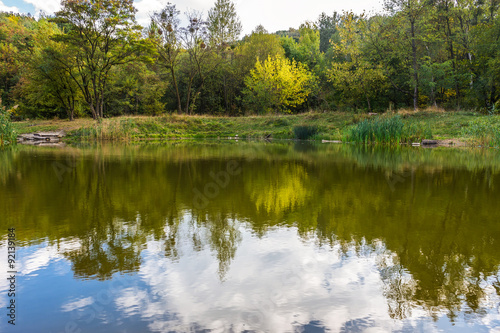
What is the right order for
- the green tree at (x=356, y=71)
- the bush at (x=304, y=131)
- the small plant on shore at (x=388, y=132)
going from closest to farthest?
the small plant on shore at (x=388, y=132)
the bush at (x=304, y=131)
the green tree at (x=356, y=71)

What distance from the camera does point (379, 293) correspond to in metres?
2.86

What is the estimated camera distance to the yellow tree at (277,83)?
4131 centimetres

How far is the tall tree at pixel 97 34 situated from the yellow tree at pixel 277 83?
47.6ft

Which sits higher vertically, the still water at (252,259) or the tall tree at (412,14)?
the tall tree at (412,14)

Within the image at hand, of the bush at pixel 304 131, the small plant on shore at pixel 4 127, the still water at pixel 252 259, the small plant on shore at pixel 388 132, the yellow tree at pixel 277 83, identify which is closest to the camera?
the still water at pixel 252 259

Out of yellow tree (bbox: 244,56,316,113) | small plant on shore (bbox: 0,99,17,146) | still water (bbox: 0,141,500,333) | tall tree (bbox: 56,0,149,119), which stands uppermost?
tall tree (bbox: 56,0,149,119)

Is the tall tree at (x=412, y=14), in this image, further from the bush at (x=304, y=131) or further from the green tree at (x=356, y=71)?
the bush at (x=304, y=131)

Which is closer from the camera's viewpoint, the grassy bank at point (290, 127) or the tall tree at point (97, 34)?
the grassy bank at point (290, 127)

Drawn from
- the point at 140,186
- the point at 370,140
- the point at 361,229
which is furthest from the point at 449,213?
the point at 370,140

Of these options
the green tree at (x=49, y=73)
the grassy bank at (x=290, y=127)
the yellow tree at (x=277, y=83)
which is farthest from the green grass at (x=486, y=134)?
the green tree at (x=49, y=73)

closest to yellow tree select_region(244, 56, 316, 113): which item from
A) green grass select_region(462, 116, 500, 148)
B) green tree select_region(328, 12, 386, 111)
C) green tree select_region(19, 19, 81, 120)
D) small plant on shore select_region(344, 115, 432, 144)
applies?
green tree select_region(328, 12, 386, 111)

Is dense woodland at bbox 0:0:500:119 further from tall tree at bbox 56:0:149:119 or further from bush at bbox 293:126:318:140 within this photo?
bush at bbox 293:126:318:140

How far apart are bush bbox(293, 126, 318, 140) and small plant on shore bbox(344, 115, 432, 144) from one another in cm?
645

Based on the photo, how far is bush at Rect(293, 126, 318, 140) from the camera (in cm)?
2942
